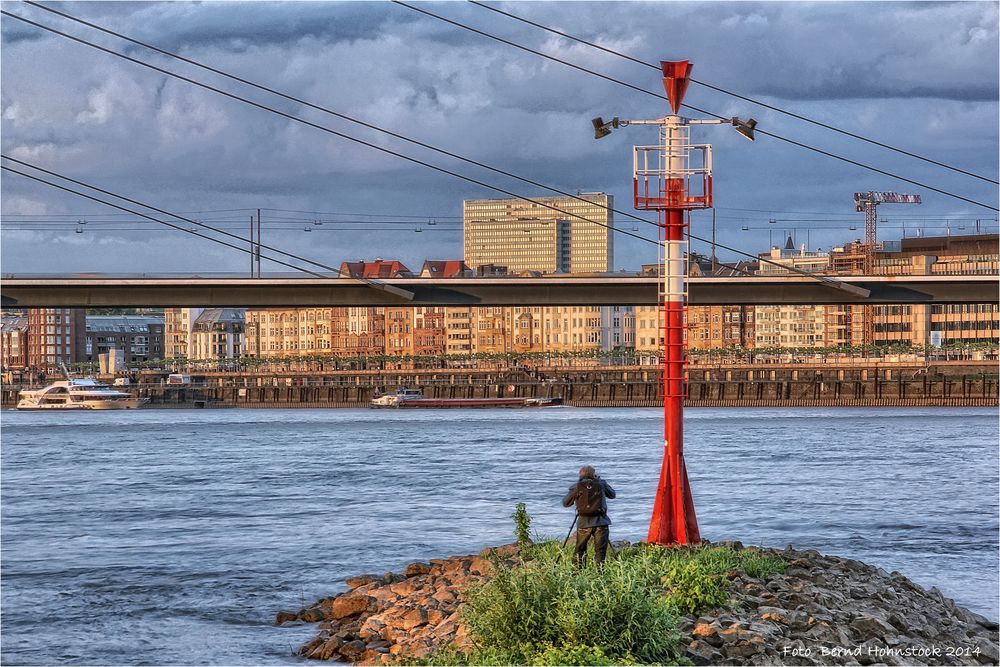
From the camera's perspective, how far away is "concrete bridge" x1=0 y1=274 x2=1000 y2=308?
57.2 metres

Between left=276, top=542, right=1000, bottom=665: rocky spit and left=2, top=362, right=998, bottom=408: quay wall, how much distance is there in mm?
121233

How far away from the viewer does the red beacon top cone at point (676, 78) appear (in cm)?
2084

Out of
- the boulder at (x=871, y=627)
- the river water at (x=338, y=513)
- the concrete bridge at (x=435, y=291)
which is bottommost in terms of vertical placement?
the river water at (x=338, y=513)

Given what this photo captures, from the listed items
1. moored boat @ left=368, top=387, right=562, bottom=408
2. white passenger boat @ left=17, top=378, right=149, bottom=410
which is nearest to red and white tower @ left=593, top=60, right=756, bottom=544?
moored boat @ left=368, top=387, right=562, bottom=408

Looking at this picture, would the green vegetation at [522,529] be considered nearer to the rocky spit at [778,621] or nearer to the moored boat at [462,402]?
the rocky spit at [778,621]

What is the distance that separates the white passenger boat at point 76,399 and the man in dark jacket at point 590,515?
146m

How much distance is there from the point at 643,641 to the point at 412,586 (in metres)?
8.52

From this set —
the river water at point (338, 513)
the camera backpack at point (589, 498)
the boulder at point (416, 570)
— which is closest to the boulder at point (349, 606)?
the river water at point (338, 513)

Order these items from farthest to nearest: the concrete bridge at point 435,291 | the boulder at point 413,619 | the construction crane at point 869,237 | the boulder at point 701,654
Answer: the construction crane at point 869,237 < the concrete bridge at point 435,291 < the boulder at point 413,619 < the boulder at point 701,654

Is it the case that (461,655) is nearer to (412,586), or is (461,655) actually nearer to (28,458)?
(412,586)

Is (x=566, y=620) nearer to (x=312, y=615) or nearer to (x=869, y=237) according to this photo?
(x=312, y=615)

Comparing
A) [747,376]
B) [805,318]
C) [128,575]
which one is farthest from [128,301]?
[805,318]

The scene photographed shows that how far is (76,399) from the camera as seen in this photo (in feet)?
535

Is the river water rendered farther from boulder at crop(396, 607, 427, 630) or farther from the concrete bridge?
the concrete bridge
